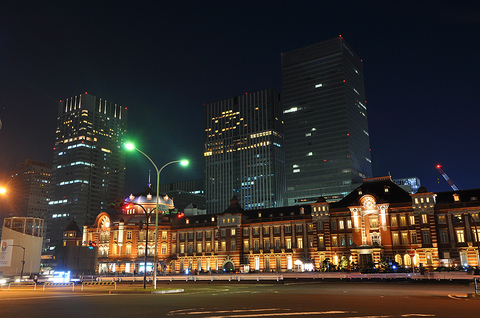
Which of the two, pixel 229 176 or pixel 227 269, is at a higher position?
pixel 229 176

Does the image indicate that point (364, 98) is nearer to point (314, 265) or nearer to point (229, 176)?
point (229, 176)

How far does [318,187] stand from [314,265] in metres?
80.7

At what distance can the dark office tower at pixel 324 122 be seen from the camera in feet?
520

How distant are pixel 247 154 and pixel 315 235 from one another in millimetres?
105461

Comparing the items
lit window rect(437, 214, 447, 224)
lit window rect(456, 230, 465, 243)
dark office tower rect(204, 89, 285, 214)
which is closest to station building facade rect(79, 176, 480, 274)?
lit window rect(437, 214, 447, 224)

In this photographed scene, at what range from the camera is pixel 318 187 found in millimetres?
161125

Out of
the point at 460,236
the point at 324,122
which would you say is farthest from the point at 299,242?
the point at 324,122

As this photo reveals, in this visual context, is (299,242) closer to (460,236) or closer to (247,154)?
(460,236)

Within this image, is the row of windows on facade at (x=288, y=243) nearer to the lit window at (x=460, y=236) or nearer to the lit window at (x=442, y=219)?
the lit window at (x=460, y=236)

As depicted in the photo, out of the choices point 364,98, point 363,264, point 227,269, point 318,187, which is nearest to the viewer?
point 363,264

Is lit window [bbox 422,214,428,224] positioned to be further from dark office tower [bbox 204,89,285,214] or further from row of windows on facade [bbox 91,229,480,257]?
dark office tower [bbox 204,89,285,214]

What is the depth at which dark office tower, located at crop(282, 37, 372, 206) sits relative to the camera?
158 metres

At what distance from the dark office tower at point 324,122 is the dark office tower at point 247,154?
1291 centimetres

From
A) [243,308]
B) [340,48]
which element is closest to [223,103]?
[340,48]
